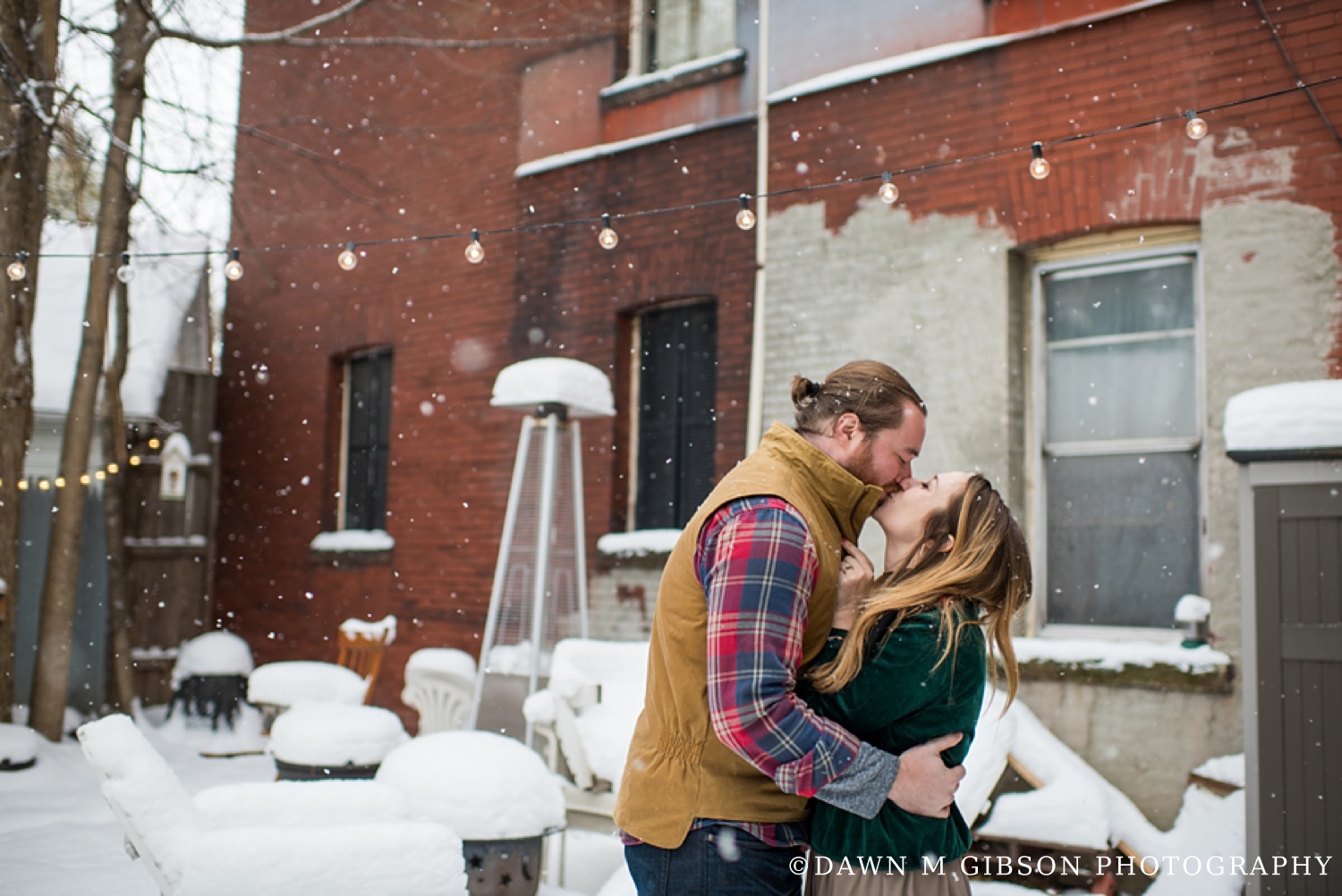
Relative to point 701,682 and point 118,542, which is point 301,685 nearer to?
point 118,542

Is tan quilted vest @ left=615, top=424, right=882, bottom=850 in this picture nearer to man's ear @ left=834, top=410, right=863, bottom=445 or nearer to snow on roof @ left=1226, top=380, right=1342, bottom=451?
man's ear @ left=834, top=410, right=863, bottom=445

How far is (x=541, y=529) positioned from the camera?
6.25 meters

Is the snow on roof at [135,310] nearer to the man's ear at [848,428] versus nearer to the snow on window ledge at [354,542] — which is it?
the snow on window ledge at [354,542]

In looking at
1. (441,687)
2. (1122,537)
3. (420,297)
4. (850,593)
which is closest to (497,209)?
(420,297)

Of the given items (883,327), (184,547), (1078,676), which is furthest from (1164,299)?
(184,547)

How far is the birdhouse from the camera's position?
9.80 m

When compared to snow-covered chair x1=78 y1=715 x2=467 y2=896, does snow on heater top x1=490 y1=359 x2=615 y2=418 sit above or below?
above

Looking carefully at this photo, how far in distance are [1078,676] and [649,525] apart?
10.0 feet

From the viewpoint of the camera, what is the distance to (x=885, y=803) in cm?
197

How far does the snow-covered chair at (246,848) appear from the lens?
9.27ft

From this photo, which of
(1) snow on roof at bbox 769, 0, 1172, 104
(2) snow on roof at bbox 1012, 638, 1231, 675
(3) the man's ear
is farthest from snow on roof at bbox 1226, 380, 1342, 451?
(1) snow on roof at bbox 769, 0, 1172, 104

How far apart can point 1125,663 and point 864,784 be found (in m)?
3.74

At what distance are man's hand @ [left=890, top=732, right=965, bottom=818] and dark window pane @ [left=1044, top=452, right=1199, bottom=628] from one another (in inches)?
152

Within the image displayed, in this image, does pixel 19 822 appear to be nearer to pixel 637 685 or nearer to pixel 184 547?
pixel 637 685
